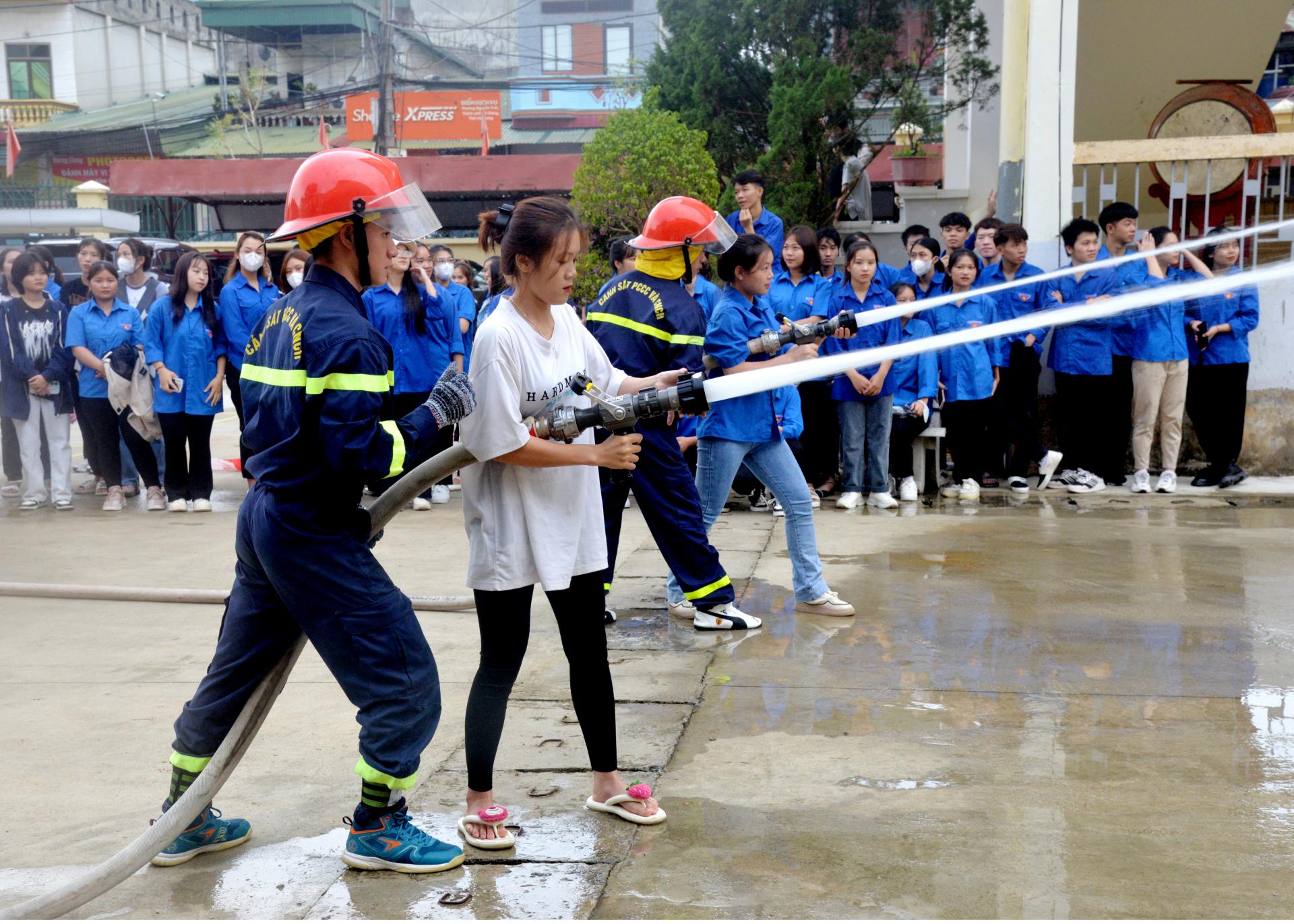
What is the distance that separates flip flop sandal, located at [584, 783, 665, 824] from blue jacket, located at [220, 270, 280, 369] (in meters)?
6.00

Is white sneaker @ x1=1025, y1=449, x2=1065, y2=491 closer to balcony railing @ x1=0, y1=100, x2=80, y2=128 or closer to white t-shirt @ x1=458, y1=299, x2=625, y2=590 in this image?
A: white t-shirt @ x1=458, y1=299, x2=625, y2=590

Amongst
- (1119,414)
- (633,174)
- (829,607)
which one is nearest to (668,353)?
(829,607)

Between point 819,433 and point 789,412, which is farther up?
point 789,412

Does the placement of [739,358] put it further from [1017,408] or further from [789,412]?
[1017,408]

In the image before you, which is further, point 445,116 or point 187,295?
point 445,116

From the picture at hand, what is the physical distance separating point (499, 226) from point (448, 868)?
1982 millimetres

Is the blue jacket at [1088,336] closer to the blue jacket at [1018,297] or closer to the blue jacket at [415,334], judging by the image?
the blue jacket at [1018,297]

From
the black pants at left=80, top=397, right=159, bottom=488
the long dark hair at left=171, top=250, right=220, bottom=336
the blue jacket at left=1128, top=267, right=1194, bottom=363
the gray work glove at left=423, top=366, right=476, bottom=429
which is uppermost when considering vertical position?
the long dark hair at left=171, top=250, right=220, bottom=336

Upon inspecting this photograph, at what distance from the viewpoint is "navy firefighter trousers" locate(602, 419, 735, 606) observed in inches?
198

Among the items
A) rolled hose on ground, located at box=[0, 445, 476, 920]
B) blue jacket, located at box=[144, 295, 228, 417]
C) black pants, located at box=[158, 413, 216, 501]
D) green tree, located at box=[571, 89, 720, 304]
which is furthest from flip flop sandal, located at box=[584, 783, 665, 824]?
green tree, located at box=[571, 89, 720, 304]

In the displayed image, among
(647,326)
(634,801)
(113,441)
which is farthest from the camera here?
(113,441)

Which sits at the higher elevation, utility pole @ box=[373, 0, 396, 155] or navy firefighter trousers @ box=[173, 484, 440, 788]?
utility pole @ box=[373, 0, 396, 155]

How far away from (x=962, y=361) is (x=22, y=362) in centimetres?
696

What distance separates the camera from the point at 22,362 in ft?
27.4
